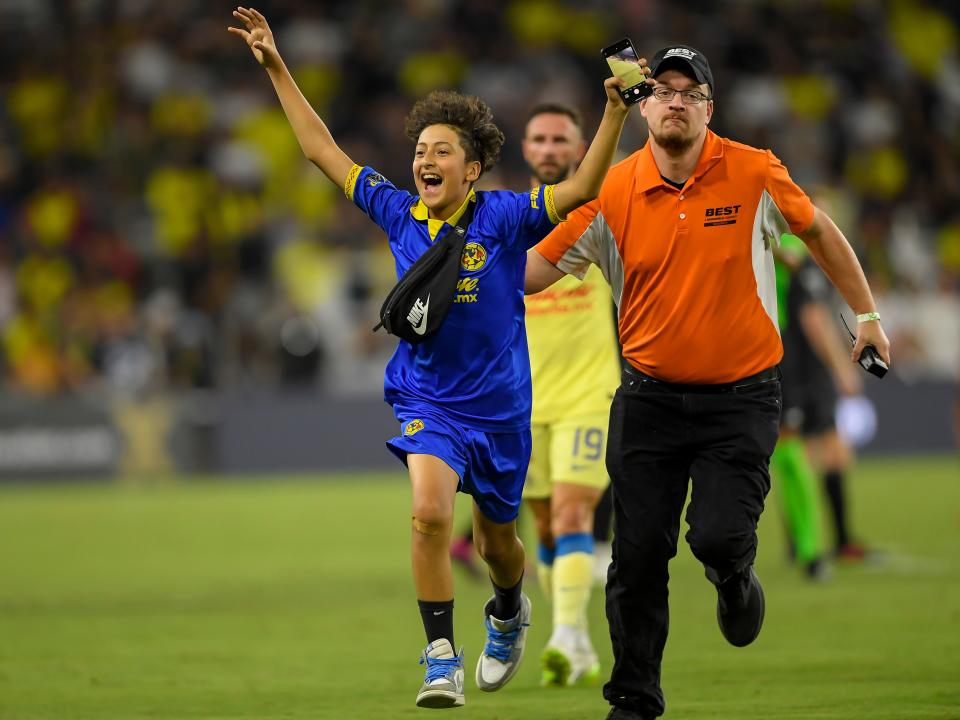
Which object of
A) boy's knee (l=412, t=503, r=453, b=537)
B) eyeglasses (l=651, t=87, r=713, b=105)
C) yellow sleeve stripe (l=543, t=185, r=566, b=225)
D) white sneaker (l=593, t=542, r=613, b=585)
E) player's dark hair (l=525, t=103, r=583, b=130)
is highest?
player's dark hair (l=525, t=103, r=583, b=130)

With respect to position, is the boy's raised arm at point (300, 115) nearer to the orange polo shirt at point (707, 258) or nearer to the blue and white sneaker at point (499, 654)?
the orange polo shirt at point (707, 258)

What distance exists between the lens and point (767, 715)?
6.82m

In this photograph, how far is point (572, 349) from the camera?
8914 mm

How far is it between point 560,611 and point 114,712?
2247 millimetres

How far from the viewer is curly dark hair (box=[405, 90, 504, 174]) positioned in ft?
23.1

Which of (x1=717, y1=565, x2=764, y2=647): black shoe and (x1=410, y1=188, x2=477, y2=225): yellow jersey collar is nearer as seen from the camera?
(x1=717, y1=565, x2=764, y2=647): black shoe

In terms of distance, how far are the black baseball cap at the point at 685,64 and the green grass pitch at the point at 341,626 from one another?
2703 millimetres

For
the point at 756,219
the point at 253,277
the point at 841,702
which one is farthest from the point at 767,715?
the point at 253,277

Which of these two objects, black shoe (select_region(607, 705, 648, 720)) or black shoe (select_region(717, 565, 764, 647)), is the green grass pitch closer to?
black shoe (select_region(717, 565, 764, 647))

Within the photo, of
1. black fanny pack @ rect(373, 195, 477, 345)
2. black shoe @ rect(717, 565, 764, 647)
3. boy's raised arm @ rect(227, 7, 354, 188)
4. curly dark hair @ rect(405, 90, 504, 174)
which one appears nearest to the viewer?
black shoe @ rect(717, 565, 764, 647)

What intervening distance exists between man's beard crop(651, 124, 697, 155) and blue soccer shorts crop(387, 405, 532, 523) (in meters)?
1.49

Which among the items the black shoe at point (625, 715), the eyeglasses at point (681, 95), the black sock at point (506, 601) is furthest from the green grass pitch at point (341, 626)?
the eyeglasses at point (681, 95)

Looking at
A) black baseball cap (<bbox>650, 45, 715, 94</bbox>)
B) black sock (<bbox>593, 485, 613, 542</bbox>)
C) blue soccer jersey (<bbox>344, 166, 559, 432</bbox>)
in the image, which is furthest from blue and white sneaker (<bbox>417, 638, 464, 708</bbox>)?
black sock (<bbox>593, 485, 613, 542</bbox>)

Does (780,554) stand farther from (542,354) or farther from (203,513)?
(203,513)
